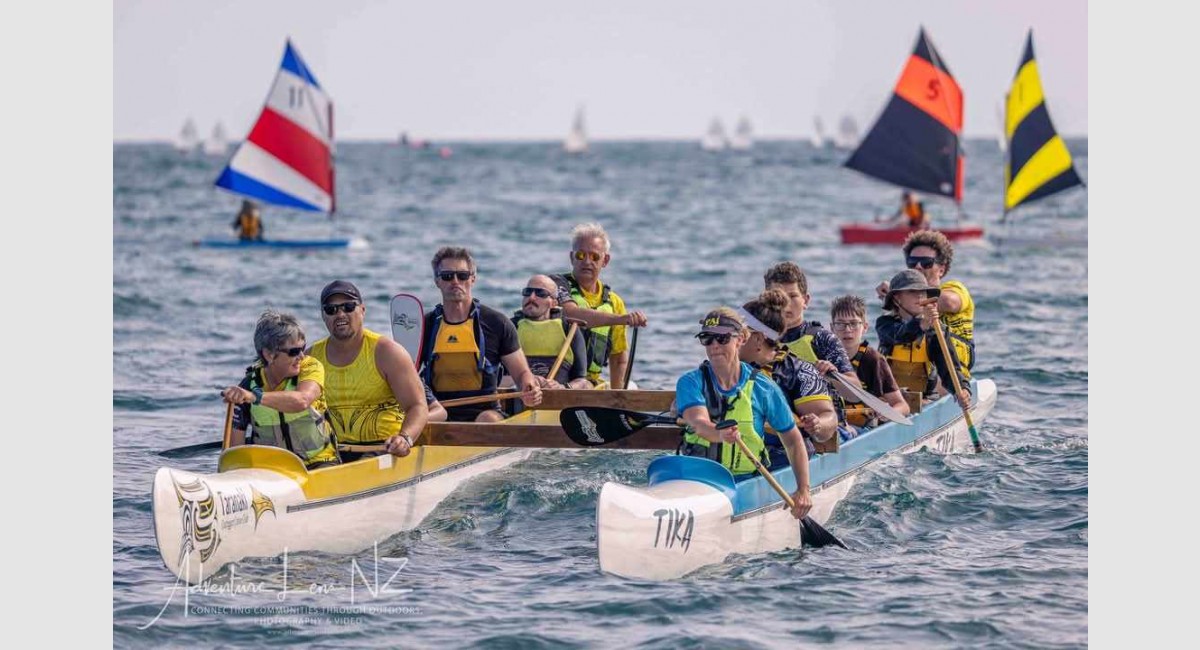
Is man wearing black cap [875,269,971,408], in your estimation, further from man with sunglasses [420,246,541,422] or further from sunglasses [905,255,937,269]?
man with sunglasses [420,246,541,422]

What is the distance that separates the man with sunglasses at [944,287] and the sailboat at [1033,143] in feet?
59.4

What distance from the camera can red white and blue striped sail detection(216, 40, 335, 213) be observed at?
97.7ft

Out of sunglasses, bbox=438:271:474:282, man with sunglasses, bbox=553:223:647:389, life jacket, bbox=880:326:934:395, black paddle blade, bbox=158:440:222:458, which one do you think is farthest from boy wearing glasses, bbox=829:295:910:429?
black paddle blade, bbox=158:440:222:458

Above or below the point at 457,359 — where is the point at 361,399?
below

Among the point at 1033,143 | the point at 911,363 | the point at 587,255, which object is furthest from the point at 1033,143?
the point at 587,255

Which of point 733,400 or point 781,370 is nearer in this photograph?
point 733,400

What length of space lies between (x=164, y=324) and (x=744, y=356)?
1443 cm

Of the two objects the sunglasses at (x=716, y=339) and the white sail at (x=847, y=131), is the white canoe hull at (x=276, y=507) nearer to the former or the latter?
the sunglasses at (x=716, y=339)

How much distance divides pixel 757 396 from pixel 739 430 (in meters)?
0.25

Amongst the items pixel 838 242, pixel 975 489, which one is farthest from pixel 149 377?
pixel 838 242

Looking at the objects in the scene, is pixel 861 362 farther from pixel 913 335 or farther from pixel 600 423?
pixel 600 423

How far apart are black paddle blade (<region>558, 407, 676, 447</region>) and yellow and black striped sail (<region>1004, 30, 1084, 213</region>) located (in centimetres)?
2127

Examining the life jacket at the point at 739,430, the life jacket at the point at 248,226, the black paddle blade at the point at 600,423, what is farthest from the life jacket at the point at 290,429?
the life jacket at the point at 248,226

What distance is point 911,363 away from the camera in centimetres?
1184
